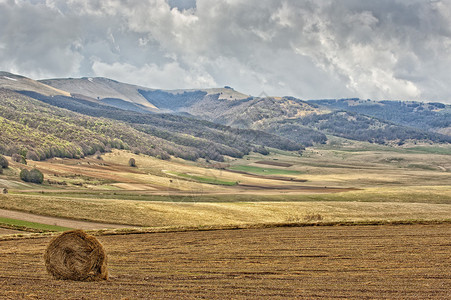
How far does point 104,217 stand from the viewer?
55750mm

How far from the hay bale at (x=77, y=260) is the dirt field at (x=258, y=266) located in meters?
0.73

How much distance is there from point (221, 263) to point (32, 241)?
1589cm

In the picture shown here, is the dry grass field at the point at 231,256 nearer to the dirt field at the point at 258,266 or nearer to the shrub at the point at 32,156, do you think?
the dirt field at the point at 258,266

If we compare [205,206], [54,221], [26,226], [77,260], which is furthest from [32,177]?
[77,260]

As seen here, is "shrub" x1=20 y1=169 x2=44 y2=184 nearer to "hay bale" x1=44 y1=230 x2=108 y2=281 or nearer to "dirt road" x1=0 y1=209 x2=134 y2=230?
"dirt road" x1=0 y1=209 x2=134 y2=230

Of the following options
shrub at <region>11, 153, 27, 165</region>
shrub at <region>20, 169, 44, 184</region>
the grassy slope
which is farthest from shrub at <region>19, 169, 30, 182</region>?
shrub at <region>11, 153, 27, 165</region>

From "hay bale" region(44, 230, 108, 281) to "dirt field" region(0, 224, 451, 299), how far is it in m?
0.73

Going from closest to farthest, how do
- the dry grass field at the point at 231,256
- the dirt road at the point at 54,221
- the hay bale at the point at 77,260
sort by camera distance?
1. the dry grass field at the point at 231,256
2. the hay bale at the point at 77,260
3. the dirt road at the point at 54,221

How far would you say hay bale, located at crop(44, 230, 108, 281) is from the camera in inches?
925

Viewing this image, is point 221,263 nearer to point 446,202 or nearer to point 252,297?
point 252,297

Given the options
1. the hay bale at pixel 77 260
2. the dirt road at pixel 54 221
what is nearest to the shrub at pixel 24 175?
the dirt road at pixel 54 221

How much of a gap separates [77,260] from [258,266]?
9952 mm

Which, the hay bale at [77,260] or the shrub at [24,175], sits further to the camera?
the shrub at [24,175]

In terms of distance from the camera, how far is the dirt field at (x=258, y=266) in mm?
20812
